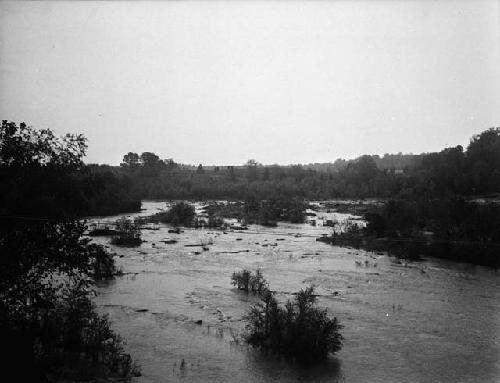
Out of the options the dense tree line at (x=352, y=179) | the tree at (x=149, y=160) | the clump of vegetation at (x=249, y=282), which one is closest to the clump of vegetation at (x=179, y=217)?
the dense tree line at (x=352, y=179)

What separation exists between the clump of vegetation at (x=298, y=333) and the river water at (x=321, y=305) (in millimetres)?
421

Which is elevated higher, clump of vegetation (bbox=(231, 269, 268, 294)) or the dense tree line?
the dense tree line

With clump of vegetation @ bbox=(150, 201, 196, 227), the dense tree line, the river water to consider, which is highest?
the dense tree line

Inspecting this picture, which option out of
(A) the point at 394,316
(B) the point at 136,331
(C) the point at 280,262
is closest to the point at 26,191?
(B) the point at 136,331

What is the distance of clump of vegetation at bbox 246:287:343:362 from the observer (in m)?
15.6

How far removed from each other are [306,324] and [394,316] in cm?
647

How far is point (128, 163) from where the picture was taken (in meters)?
125

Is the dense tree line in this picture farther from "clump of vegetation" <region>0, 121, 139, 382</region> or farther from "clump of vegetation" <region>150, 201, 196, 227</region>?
"clump of vegetation" <region>0, 121, 139, 382</region>

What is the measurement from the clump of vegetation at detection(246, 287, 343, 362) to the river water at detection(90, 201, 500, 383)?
421mm

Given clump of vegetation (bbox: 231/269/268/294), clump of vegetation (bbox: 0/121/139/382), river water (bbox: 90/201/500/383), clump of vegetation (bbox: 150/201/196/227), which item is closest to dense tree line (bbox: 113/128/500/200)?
river water (bbox: 90/201/500/383)

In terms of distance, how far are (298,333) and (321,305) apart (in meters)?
6.13

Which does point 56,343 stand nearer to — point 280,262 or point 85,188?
point 85,188

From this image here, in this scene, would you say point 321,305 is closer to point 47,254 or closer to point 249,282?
point 249,282

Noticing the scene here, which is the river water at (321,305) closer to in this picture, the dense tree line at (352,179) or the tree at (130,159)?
the dense tree line at (352,179)
